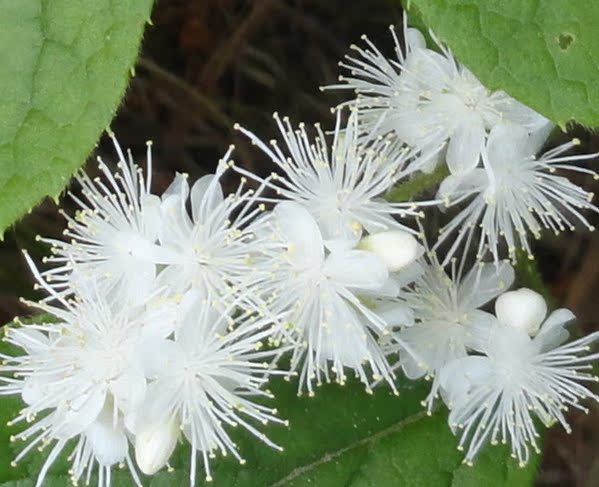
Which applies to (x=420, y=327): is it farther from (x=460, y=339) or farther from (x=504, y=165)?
(x=504, y=165)


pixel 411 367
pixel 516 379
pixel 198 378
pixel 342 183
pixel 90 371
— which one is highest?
pixel 342 183

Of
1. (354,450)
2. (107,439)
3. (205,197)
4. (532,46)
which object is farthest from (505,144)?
(107,439)

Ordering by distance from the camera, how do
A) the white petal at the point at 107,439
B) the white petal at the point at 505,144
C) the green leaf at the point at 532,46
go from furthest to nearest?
the white petal at the point at 505,144, the white petal at the point at 107,439, the green leaf at the point at 532,46

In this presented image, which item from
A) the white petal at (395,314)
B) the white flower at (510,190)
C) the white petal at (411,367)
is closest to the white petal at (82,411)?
the white petal at (395,314)

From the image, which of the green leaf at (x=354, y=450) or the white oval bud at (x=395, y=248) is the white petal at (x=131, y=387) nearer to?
the green leaf at (x=354, y=450)

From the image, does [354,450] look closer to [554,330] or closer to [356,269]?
[554,330]

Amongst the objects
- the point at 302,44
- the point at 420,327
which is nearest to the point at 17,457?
the point at 420,327
